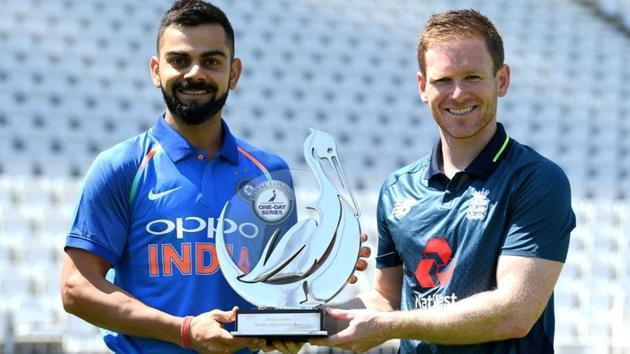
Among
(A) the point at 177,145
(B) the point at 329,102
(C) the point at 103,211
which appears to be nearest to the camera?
(C) the point at 103,211

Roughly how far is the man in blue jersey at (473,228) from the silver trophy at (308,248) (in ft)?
0.36

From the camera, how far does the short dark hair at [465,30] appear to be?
99.6 inches

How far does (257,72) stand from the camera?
10195 mm

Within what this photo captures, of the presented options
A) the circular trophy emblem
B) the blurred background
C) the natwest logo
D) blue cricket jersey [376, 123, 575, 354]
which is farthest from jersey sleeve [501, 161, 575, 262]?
the blurred background

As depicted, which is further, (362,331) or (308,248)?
(308,248)

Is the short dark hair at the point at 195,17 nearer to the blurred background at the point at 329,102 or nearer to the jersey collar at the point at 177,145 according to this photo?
the jersey collar at the point at 177,145

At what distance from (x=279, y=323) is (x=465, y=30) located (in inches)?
30.1

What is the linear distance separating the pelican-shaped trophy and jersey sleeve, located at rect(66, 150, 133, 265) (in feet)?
0.91

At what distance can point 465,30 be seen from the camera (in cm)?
253

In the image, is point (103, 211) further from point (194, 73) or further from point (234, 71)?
point (234, 71)

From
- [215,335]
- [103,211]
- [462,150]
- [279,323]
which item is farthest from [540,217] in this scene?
[103,211]

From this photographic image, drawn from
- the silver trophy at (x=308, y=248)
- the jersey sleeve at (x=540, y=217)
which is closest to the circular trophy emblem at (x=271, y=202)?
the silver trophy at (x=308, y=248)

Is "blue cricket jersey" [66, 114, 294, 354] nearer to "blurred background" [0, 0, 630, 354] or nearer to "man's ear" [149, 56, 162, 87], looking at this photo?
"man's ear" [149, 56, 162, 87]

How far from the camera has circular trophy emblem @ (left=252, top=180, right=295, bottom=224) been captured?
8.64 ft
